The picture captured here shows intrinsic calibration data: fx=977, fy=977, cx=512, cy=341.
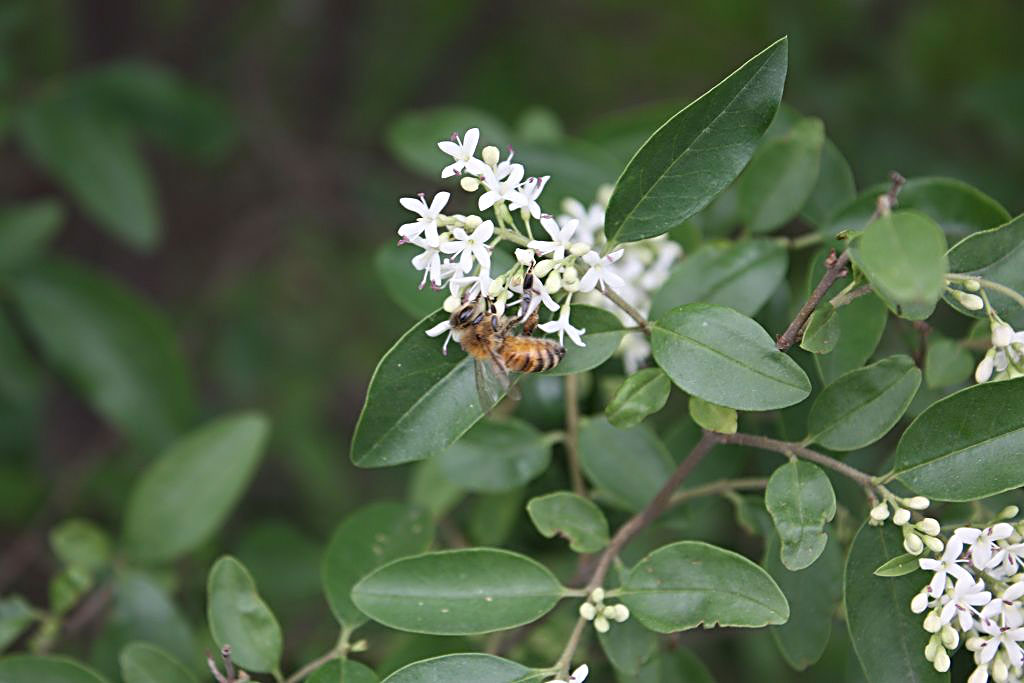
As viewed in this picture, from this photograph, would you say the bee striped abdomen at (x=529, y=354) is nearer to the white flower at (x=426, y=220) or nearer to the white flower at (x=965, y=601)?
the white flower at (x=426, y=220)

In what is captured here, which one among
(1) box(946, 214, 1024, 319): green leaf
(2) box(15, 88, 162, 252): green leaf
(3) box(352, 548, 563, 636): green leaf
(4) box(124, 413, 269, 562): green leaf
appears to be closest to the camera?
(1) box(946, 214, 1024, 319): green leaf

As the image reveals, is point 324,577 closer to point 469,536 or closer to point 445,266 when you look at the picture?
point 469,536

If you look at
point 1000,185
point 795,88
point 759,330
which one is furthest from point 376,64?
point 759,330

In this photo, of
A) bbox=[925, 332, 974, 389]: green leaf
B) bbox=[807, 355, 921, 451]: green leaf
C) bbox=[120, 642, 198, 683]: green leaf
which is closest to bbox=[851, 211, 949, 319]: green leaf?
bbox=[807, 355, 921, 451]: green leaf

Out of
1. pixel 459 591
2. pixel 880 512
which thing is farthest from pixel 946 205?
pixel 459 591

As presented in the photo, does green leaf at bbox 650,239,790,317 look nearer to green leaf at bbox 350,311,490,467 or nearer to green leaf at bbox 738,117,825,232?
green leaf at bbox 738,117,825,232

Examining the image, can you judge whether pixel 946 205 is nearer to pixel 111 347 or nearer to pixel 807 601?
pixel 807 601
